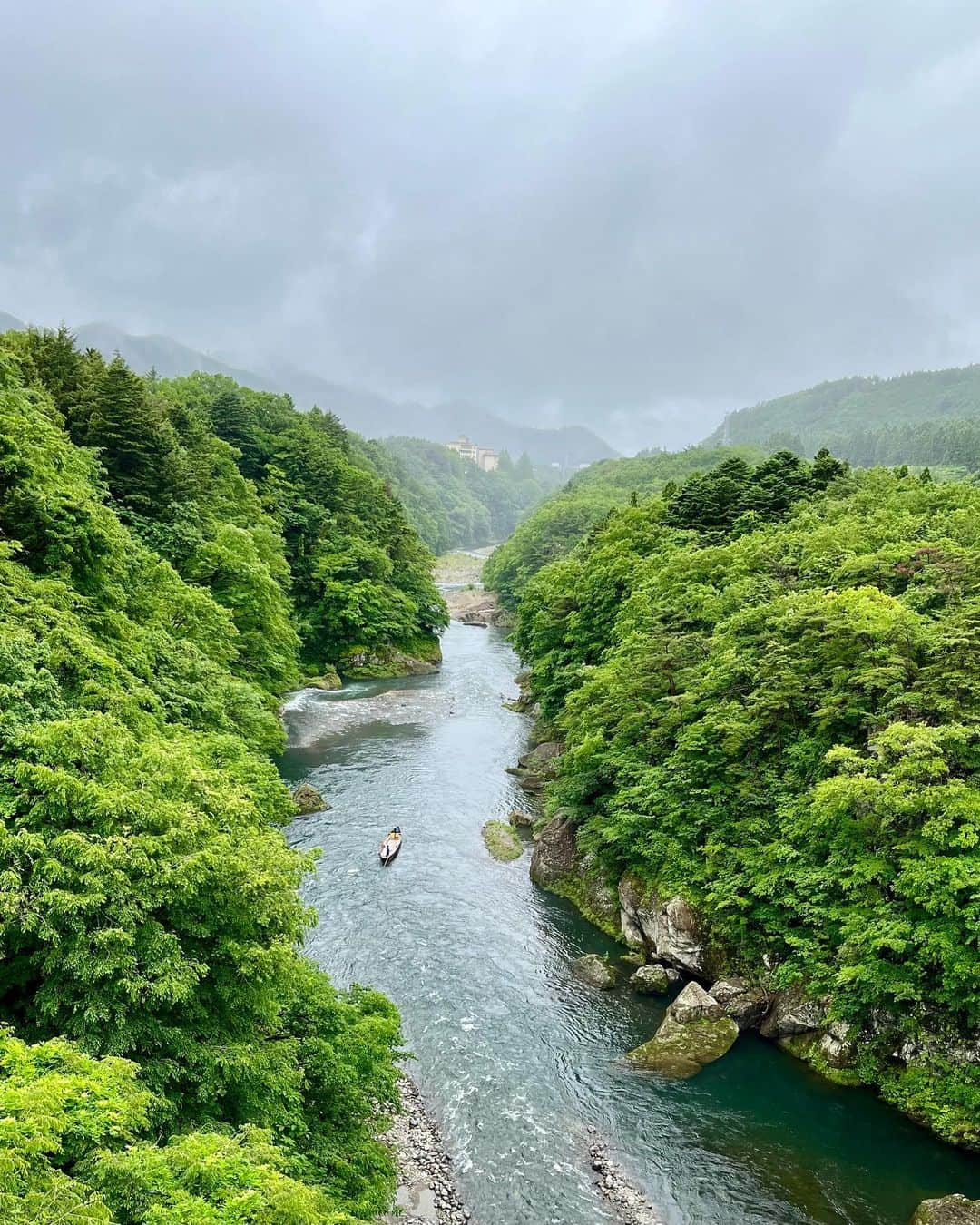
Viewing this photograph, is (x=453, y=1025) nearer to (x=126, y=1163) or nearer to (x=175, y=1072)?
(x=175, y=1072)

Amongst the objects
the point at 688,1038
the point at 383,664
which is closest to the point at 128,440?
the point at 383,664

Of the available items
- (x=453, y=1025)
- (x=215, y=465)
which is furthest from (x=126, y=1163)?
(x=215, y=465)

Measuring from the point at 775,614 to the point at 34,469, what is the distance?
24858 millimetres

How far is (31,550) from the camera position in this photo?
838 inches

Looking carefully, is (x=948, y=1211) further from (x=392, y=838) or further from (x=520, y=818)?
(x=520, y=818)

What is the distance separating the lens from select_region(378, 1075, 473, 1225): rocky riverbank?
1446cm

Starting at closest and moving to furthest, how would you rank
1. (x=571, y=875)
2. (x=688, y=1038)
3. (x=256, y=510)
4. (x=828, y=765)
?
(x=688, y=1038), (x=828, y=765), (x=571, y=875), (x=256, y=510)

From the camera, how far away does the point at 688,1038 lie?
1961cm

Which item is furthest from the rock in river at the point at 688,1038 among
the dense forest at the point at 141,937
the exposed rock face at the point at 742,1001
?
the dense forest at the point at 141,937

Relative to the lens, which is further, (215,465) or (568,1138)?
(215,465)

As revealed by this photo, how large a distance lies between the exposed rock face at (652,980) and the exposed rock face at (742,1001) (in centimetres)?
178

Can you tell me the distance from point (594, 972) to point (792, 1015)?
5.94 metres

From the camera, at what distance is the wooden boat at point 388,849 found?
29330 mm

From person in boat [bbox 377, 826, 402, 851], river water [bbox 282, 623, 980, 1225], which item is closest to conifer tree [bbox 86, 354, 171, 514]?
river water [bbox 282, 623, 980, 1225]
